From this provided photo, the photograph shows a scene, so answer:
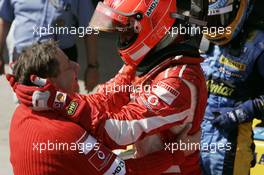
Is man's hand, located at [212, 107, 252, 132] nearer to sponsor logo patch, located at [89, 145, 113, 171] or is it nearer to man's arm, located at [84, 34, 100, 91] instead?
sponsor logo patch, located at [89, 145, 113, 171]

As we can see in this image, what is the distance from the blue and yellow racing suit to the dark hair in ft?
4.34

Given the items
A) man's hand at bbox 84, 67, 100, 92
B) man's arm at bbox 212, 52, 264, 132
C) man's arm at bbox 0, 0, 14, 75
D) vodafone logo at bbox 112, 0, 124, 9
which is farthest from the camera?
man's hand at bbox 84, 67, 100, 92

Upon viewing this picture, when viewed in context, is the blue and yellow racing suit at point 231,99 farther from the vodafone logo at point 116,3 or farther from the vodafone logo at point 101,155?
the vodafone logo at point 101,155

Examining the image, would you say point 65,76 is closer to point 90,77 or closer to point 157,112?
point 157,112

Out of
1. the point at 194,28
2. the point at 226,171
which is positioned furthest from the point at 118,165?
the point at 226,171

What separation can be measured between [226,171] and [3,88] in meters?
4.55

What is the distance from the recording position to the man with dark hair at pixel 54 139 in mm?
2297

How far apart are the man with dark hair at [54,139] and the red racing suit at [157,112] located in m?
0.04

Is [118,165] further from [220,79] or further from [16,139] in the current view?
[220,79]

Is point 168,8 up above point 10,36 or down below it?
above

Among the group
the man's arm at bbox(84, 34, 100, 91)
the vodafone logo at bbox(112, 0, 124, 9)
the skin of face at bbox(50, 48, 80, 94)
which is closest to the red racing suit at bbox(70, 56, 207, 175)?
the skin of face at bbox(50, 48, 80, 94)

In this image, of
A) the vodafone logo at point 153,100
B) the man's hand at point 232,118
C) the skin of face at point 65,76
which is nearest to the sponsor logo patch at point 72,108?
the skin of face at point 65,76

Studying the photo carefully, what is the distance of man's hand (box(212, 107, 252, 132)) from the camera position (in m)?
3.42

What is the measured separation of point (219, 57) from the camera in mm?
3537
